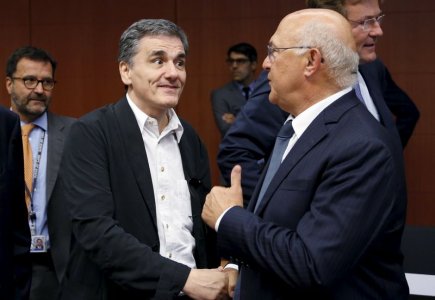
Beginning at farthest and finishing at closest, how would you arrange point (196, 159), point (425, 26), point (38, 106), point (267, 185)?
1. point (425, 26)
2. point (38, 106)
3. point (196, 159)
4. point (267, 185)

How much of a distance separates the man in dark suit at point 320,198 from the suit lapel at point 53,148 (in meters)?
1.70

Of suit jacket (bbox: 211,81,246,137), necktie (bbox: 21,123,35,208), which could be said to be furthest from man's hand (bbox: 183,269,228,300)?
suit jacket (bbox: 211,81,246,137)

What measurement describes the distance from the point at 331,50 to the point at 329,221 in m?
0.46

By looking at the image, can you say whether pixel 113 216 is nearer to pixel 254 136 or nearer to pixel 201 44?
pixel 254 136

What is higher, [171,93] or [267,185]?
[171,93]

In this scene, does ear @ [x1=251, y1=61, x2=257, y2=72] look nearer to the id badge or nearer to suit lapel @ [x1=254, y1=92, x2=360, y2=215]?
the id badge

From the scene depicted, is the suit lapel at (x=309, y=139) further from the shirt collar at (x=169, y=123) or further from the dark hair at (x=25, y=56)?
the dark hair at (x=25, y=56)

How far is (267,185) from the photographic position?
2080 mm

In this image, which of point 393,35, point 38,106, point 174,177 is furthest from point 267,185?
point 393,35

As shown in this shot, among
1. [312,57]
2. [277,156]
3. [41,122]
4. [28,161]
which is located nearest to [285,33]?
[312,57]

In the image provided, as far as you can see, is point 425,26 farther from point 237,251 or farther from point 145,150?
point 237,251

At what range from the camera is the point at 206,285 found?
2.29 m

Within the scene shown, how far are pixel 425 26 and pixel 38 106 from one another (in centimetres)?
381

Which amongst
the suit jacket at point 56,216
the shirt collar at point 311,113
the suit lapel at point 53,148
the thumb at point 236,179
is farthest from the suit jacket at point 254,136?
the suit lapel at point 53,148
